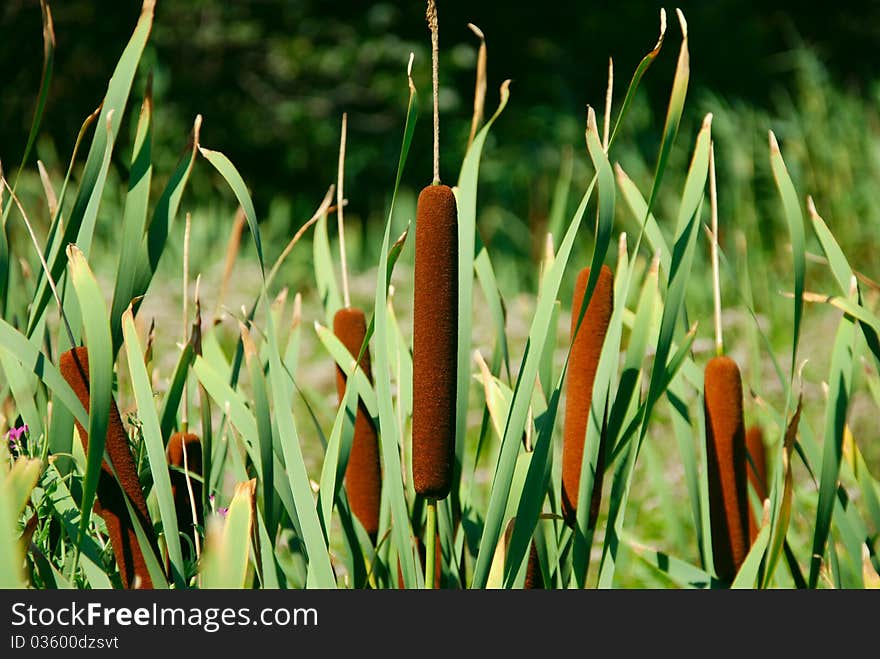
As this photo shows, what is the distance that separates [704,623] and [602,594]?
76 mm

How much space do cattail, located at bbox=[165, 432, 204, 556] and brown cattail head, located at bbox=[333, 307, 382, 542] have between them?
0.14 metres

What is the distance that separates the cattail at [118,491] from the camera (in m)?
0.68

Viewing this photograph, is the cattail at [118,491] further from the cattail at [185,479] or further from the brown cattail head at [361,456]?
the brown cattail head at [361,456]

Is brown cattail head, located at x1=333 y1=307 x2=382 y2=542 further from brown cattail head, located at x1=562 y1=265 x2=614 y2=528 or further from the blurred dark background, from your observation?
the blurred dark background

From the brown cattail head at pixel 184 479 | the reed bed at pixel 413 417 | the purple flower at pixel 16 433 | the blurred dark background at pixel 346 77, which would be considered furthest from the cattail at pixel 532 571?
the blurred dark background at pixel 346 77

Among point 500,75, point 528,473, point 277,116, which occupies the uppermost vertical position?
point 500,75

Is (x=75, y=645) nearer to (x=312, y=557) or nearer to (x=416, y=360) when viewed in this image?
(x=312, y=557)

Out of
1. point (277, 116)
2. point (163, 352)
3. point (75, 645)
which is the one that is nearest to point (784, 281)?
point (163, 352)

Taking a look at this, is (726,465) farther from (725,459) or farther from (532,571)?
(532,571)

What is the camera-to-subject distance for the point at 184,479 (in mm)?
811

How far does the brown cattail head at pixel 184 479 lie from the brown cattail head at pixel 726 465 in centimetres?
45

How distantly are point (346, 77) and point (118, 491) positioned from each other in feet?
17.3

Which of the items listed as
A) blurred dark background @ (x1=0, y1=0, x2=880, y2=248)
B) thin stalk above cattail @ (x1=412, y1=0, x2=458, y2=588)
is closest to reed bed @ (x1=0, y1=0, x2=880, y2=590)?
thin stalk above cattail @ (x1=412, y1=0, x2=458, y2=588)

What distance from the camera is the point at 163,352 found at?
249cm
